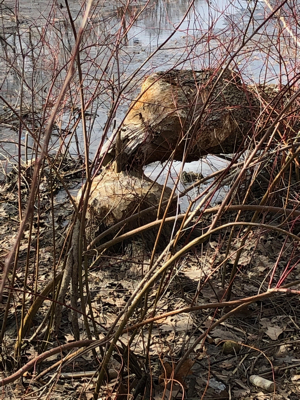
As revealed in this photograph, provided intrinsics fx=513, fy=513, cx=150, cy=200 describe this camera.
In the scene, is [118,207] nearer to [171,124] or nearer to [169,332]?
[171,124]

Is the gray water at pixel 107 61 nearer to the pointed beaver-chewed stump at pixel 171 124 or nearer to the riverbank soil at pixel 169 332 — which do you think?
the pointed beaver-chewed stump at pixel 171 124

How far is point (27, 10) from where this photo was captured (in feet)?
34.1

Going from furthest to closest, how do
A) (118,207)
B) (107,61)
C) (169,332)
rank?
(107,61) < (118,207) < (169,332)

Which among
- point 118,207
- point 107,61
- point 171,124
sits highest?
point 107,61

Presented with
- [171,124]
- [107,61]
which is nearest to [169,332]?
[171,124]

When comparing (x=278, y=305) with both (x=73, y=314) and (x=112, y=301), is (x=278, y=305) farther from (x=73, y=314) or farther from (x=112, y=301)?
(x=73, y=314)

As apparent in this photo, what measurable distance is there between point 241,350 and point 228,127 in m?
1.99

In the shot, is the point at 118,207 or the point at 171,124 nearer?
the point at 118,207

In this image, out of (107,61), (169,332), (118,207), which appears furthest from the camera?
(107,61)

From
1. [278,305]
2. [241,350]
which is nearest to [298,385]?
[241,350]

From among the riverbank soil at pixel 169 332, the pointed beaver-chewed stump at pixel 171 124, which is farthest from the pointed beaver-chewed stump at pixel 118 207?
the pointed beaver-chewed stump at pixel 171 124

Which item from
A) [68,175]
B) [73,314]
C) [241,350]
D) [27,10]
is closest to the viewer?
[73,314]

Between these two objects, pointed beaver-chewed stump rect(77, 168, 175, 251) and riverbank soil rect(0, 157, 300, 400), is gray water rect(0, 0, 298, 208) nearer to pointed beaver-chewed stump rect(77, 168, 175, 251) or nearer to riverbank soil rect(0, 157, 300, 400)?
pointed beaver-chewed stump rect(77, 168, 175, 251)

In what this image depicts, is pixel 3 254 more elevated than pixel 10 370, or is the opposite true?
pixel 3 254
